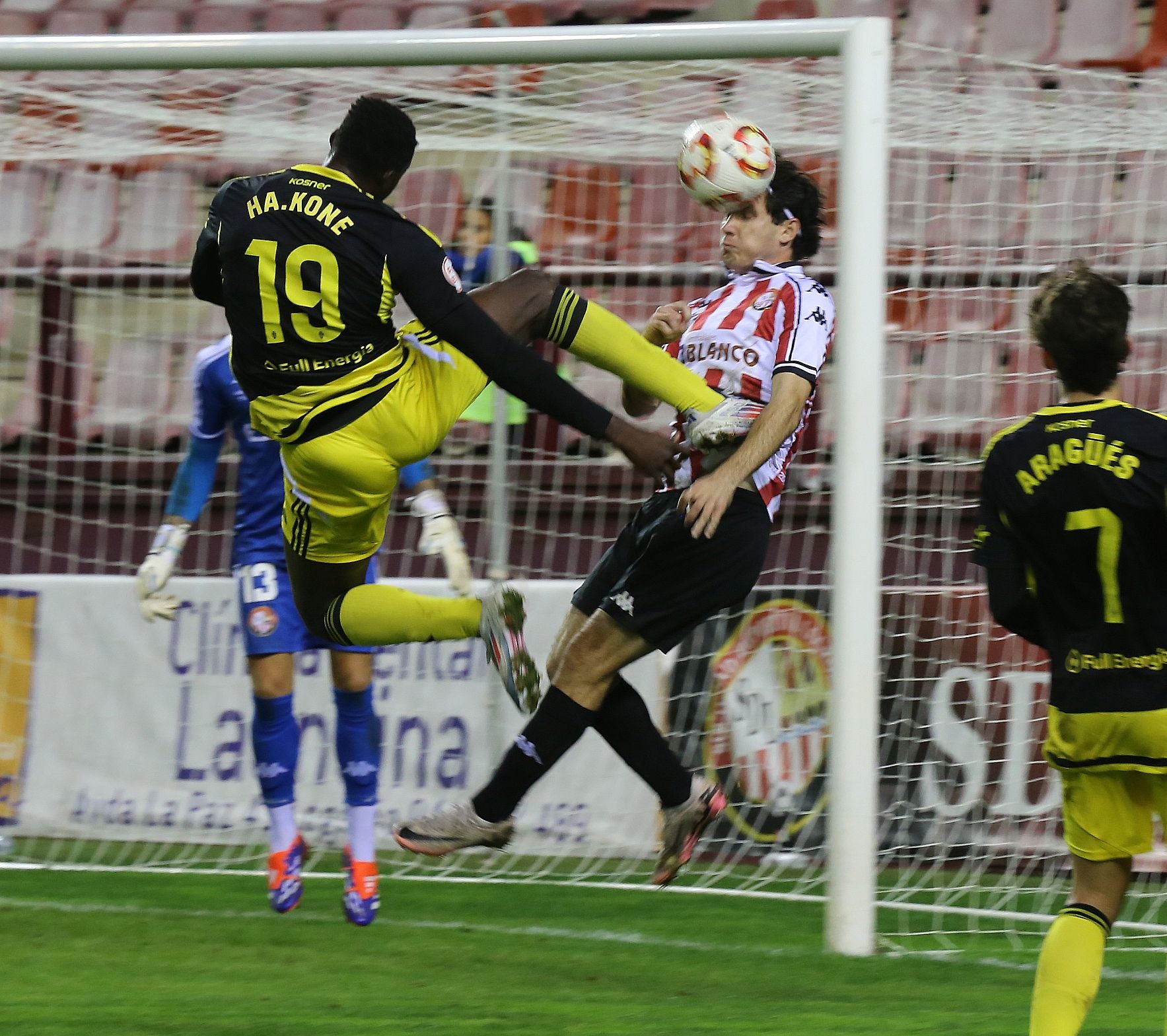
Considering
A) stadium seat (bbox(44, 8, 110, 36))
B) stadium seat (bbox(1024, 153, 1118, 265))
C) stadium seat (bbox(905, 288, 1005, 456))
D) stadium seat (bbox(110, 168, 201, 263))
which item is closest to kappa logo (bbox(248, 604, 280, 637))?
stadium seat (bbox(905, 288, 1005, 456))

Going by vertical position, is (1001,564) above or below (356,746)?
above

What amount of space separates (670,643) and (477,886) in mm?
2395

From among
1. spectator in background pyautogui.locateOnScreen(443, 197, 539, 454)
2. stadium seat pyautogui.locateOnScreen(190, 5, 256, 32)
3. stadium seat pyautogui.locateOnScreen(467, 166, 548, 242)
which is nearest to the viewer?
spectator in background pyautogui.locateOnScreen(443, 197, 539, 454)

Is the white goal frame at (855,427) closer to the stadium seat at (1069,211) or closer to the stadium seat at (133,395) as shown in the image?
the stadium seat at (1069,211)

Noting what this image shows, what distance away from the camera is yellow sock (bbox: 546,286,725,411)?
3.74m

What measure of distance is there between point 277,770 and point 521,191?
3.21 meters

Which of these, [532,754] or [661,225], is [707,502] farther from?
[661,225]

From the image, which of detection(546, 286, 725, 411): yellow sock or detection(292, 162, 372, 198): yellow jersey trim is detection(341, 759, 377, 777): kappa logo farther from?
detection(292, 162, 372, 198): yellow jersey trim

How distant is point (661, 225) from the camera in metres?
7.58

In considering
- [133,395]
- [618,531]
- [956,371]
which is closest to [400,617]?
[956,371]

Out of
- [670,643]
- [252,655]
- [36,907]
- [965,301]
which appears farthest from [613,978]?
[965,301]

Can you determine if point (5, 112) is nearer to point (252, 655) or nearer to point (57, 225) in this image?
point (57, 225)

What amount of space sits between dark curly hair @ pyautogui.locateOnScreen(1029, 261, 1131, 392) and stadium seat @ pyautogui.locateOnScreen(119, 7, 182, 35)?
8.25 metres

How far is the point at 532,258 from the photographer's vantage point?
22.9 feet
